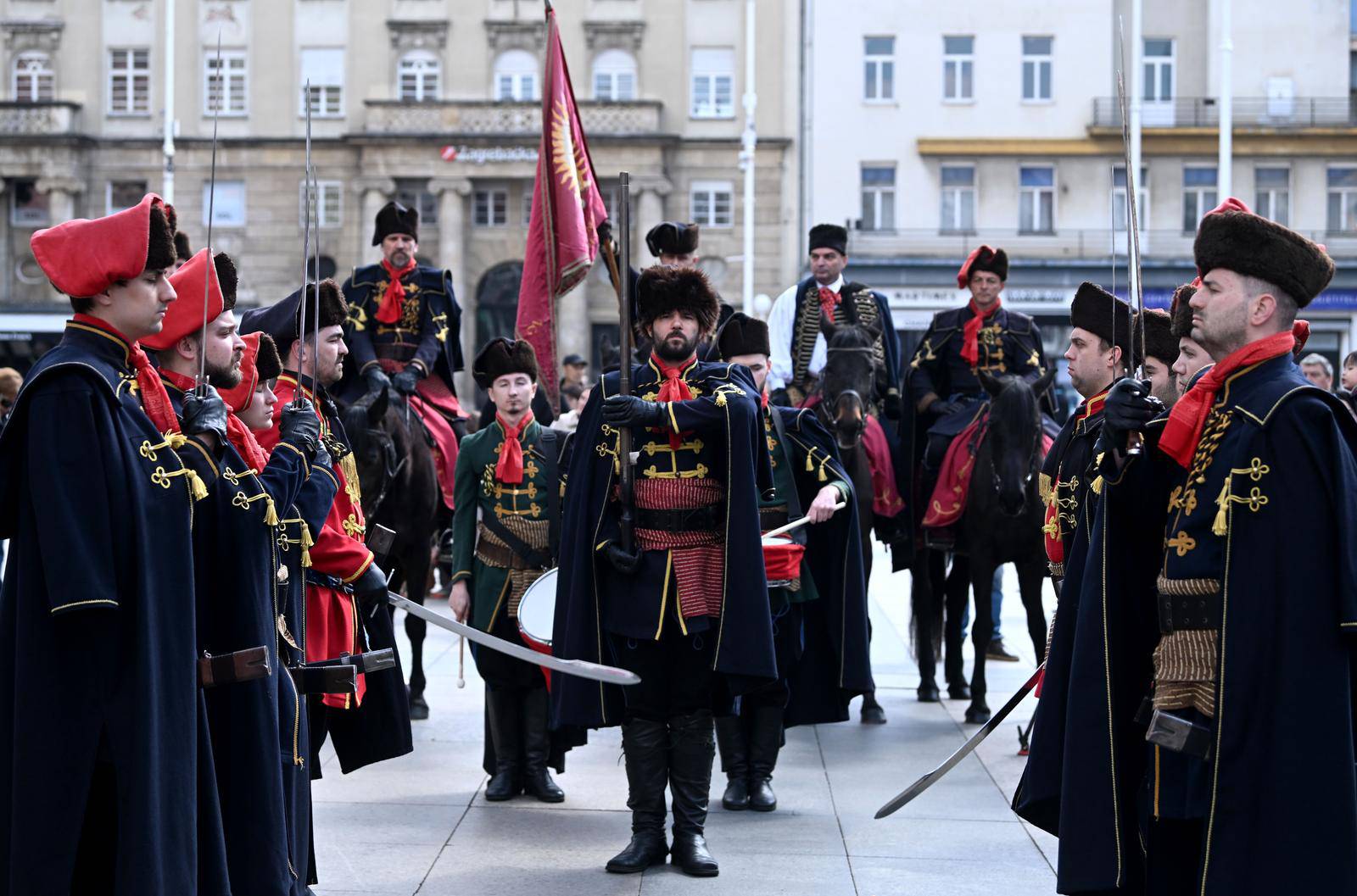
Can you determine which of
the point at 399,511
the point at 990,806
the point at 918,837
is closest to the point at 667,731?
the point at 918,837

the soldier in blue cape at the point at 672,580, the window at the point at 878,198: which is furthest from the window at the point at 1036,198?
the soldier in blue cape at the point at 672,580

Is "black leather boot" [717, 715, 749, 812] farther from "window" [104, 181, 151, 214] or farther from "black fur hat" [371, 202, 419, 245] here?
"window" [104, 181, 151, 214]

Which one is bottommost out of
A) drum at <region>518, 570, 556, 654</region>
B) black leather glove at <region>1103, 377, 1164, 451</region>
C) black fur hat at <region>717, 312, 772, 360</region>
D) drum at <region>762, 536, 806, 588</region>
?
drum at <region>518, 570, 556, 654</region>

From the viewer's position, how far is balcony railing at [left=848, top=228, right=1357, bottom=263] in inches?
1668

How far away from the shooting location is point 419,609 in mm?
5344

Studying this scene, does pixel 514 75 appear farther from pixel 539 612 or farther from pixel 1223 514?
pixel 1223 514

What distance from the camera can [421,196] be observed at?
147ft

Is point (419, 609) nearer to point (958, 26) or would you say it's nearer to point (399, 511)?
point (399, 511)

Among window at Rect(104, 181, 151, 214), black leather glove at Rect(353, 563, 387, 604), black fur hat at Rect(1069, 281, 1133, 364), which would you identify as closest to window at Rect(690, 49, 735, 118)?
window at Rect(104, 181, 151, 214)

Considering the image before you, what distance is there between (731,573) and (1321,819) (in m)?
2.64

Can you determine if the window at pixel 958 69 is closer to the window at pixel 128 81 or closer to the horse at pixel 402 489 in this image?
the window at pixel 128 81

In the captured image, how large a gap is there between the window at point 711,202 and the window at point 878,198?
132 inches

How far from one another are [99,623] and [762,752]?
13.4ft

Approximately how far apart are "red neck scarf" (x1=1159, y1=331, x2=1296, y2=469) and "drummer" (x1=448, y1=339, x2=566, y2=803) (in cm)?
387
